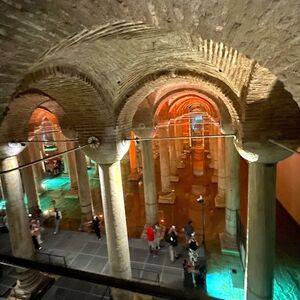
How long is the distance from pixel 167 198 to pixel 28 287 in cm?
683

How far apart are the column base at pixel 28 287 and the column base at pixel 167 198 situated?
6.32 metres

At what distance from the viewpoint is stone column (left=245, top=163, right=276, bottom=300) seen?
4344mm

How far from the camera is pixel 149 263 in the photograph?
25.1 feet

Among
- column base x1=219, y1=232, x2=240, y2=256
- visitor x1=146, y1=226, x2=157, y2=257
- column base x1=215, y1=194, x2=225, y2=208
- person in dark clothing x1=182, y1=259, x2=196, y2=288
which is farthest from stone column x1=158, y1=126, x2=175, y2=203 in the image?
person in dark clothing x1=182, y1=259, x2=196, y2=288

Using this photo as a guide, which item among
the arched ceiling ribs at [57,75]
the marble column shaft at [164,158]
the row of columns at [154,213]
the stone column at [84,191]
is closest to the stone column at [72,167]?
the stone column at [84,191]

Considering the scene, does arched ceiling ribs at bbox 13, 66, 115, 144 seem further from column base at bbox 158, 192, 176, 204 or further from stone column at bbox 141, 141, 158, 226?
column base at bbox 158, 192, 176, 204

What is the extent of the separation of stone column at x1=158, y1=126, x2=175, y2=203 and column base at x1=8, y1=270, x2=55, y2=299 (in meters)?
6.43

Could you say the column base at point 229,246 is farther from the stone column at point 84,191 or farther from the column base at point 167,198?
the stone column at point 84,191

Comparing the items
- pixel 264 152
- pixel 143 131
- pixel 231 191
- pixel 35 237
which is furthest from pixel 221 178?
pixel 35 237

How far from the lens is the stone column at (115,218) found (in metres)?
5.71

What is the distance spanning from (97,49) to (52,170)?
16714 mm

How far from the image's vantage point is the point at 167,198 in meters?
12.2

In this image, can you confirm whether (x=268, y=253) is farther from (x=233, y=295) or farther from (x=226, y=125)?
(x=226, y=125)

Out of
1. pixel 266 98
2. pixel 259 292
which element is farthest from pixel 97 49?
pixel 259 292
